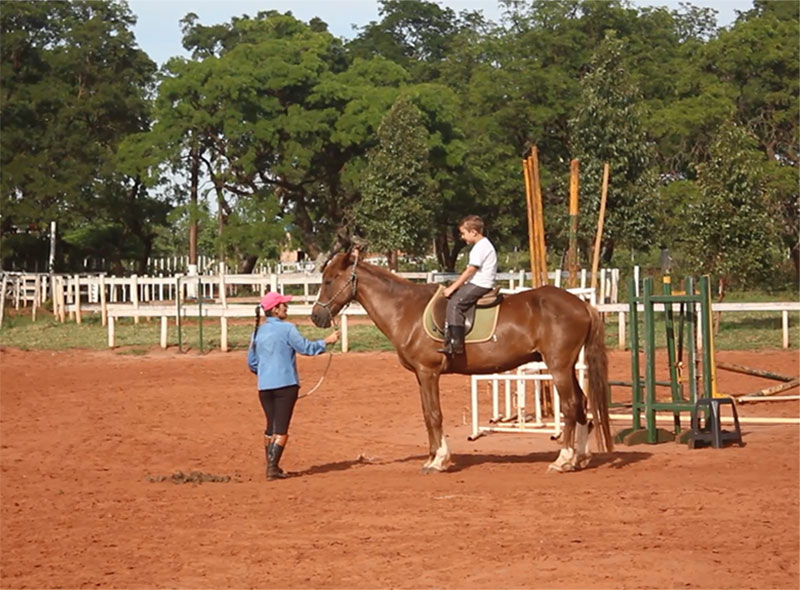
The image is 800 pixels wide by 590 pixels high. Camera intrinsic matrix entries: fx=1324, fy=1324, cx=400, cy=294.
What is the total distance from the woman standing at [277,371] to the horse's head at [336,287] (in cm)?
65

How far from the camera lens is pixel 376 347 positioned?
2758 centimetres

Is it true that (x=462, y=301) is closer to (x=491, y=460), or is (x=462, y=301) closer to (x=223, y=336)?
(x=491, y=460)

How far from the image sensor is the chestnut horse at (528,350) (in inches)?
500

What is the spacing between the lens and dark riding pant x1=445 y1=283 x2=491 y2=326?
41.6 feet

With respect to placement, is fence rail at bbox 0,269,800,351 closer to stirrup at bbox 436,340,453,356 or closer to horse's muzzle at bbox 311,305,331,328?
horse's muzzle at bbox 311,305,331,328

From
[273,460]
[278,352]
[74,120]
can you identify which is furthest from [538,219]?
[74,120]

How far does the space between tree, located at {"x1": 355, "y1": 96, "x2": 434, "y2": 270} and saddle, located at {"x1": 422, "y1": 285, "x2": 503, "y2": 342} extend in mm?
32165

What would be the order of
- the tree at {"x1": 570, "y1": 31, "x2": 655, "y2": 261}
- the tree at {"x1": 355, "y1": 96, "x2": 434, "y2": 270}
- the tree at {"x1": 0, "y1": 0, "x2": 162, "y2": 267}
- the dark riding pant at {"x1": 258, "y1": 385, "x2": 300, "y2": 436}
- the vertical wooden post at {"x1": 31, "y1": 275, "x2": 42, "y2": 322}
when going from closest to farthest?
1. the dark riding pant at {"x1": 258, "y1": 385, "x2": 300, "y2": 436}
2. the vertical wooden post at {"x1": 31, "y1": 275, "x2": 42, "y2": 322}
3. the tree at {"x1": 570, "y1": 31, "x2": 655, "y2": 261}
4. the tree at {"x1": 355, "y1": 96, "x2": 434, "y2": 270}
5. the tree at {"x1": 0, "y1": 0, "x2": 162, "y2": 267}

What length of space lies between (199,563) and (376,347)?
19.1 meters

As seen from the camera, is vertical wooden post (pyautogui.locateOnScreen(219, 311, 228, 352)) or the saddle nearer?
the saddle

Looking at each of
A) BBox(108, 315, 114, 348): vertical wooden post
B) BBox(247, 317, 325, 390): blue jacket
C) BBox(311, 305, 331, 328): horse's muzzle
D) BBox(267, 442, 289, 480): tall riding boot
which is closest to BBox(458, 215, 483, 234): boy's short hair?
BBox(311, 305, 331, 328): horse's muzzle

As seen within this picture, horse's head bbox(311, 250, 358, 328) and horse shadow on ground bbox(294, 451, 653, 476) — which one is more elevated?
horse's head bbox(311, 250, 358, 328)

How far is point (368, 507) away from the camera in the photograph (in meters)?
10.4

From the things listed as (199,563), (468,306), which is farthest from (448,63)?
(199,563)
